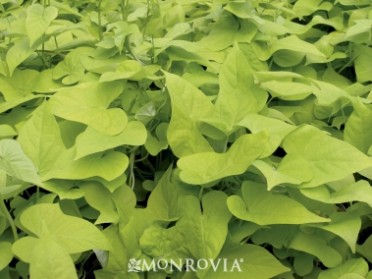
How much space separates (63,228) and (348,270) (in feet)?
1.52

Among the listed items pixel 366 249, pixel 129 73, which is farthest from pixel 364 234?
pixel 129 73

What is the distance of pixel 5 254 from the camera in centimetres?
80

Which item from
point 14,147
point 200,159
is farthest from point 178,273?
point 14,147

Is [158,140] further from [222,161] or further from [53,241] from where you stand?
[53,241]

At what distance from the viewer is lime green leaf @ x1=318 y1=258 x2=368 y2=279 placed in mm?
831

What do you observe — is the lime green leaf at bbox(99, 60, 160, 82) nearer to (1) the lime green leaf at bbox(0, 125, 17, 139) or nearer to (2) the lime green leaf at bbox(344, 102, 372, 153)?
(1) the lime green leaf at bbox(0, 125, 17, 139)

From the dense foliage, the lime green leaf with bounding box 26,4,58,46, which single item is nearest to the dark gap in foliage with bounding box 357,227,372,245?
the dense foliage

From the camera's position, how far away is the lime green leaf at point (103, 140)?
89 centimetres

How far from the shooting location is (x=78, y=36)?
139 cm

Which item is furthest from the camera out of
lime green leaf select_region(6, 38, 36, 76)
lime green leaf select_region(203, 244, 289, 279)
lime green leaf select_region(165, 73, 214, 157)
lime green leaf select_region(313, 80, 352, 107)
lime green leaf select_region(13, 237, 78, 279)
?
lime green leaf select_region(6, 38, 36, 76)

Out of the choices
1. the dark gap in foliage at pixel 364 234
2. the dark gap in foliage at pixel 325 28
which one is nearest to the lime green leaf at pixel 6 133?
the dark gap in foliage at pixel 364 234

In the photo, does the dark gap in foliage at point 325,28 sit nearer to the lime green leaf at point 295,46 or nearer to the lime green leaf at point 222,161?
the lime green leaf at point 295,46

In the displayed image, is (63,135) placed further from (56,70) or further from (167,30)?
(167,30)

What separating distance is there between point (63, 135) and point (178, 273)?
35 centimetres
